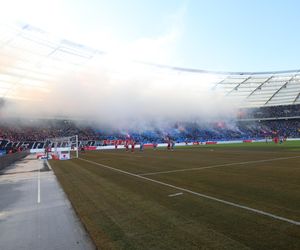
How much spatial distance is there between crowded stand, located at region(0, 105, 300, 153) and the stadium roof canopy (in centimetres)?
1100

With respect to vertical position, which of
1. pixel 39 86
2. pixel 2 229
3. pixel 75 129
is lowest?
pixel 2 229

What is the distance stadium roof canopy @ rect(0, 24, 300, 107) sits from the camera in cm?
5503

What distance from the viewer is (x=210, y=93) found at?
112m

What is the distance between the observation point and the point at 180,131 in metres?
109

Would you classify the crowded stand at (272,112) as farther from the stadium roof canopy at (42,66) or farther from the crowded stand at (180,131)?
the stadium roof canopy at (42,66)

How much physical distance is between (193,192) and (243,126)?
4528 inches

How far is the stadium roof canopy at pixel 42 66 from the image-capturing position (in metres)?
55.0

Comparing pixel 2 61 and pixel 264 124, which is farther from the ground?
pixel 2 61

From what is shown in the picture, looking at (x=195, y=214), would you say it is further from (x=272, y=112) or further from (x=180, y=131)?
(x=272, y=112)

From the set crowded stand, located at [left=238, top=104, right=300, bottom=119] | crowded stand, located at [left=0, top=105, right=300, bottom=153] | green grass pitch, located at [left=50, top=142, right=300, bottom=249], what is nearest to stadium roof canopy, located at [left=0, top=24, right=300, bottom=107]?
crowded stand, located at [left=238, top=104, right=300, bottom=119]

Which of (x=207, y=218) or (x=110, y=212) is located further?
(x=110, y=212)

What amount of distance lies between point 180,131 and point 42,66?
6028cm

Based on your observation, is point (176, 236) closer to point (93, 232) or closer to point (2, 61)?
point (93, 232)

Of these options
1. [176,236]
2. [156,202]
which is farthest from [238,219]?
[156,202]
